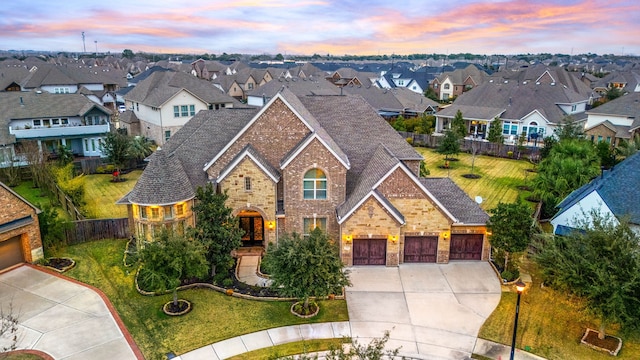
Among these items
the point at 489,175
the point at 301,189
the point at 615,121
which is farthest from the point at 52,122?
the point at 615,121

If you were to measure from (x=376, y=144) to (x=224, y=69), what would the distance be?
126422mm

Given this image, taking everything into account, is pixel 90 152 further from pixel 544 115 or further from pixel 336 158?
pixel 544 115

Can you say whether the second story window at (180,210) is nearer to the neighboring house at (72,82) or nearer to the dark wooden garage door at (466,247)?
the dark wooden garage door at (466,247)

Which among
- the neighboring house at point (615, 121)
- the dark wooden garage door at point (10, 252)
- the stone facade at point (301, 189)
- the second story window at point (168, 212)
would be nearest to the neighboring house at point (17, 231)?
the dark wooden garage door at point (10, 252)

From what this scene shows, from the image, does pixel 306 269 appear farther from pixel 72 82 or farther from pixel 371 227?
pixel 72 82

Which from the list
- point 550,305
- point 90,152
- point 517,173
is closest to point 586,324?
point 550,305

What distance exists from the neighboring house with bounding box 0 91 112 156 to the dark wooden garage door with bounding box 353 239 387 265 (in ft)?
120

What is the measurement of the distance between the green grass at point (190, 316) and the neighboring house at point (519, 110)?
4887 centimetres

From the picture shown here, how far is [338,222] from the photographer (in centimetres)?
2533

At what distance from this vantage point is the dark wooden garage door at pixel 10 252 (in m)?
24.9

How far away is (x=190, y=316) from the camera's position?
68.5 feet

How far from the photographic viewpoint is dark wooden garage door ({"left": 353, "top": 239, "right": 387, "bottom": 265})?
1012 inches

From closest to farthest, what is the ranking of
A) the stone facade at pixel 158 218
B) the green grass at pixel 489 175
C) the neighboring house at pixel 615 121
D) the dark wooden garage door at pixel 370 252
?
the stone facade at pixel 158 218 → the dark wooden garage door at pixel 370 252 → the green grass at pixel 489 175 → the neighboring house at pixel 615 121

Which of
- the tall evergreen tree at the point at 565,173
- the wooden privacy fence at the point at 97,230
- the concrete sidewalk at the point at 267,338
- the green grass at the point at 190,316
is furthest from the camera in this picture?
the tall evergreen tree at the point at 565,173
